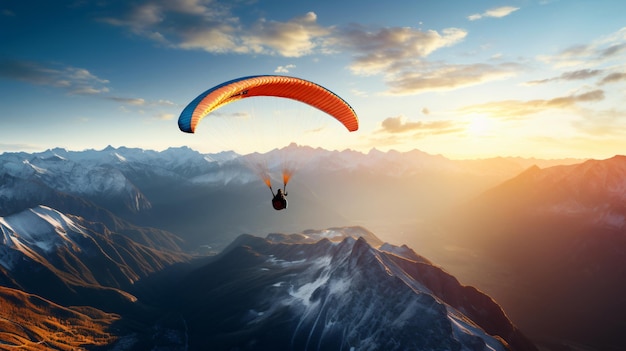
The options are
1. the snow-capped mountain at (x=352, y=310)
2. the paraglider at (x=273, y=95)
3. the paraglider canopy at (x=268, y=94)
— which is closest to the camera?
the paraglider canopy at (x=268, y=94)

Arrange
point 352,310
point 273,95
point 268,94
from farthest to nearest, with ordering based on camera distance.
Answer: point 352,310 → point 273,95 → point 268,94

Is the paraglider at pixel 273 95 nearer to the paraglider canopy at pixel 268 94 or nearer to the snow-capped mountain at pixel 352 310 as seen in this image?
the paraglider canopy at pixel 268 94

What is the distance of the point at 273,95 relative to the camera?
4631cm

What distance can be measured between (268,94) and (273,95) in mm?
840

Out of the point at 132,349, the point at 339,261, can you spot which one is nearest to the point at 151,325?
the point at 132,349

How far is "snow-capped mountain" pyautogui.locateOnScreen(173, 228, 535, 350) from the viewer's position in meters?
85.3

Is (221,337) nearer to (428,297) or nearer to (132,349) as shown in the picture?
→ (132,349)

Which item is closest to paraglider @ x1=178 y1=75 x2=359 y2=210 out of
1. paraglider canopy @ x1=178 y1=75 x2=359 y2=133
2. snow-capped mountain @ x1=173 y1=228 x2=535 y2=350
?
paraglider canopy @ x1=178 y1=75 x2=359 y2=133

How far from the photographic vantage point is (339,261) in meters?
128

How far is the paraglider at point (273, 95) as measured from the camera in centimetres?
3275

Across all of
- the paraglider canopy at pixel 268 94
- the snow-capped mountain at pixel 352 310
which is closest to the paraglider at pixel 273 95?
the paraglider canopy at pixel 268 94

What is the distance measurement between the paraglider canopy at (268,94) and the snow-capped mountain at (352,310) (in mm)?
61558

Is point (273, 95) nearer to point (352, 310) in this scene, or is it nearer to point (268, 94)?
point (268, 94)

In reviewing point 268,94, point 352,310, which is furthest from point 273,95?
point 352,310
